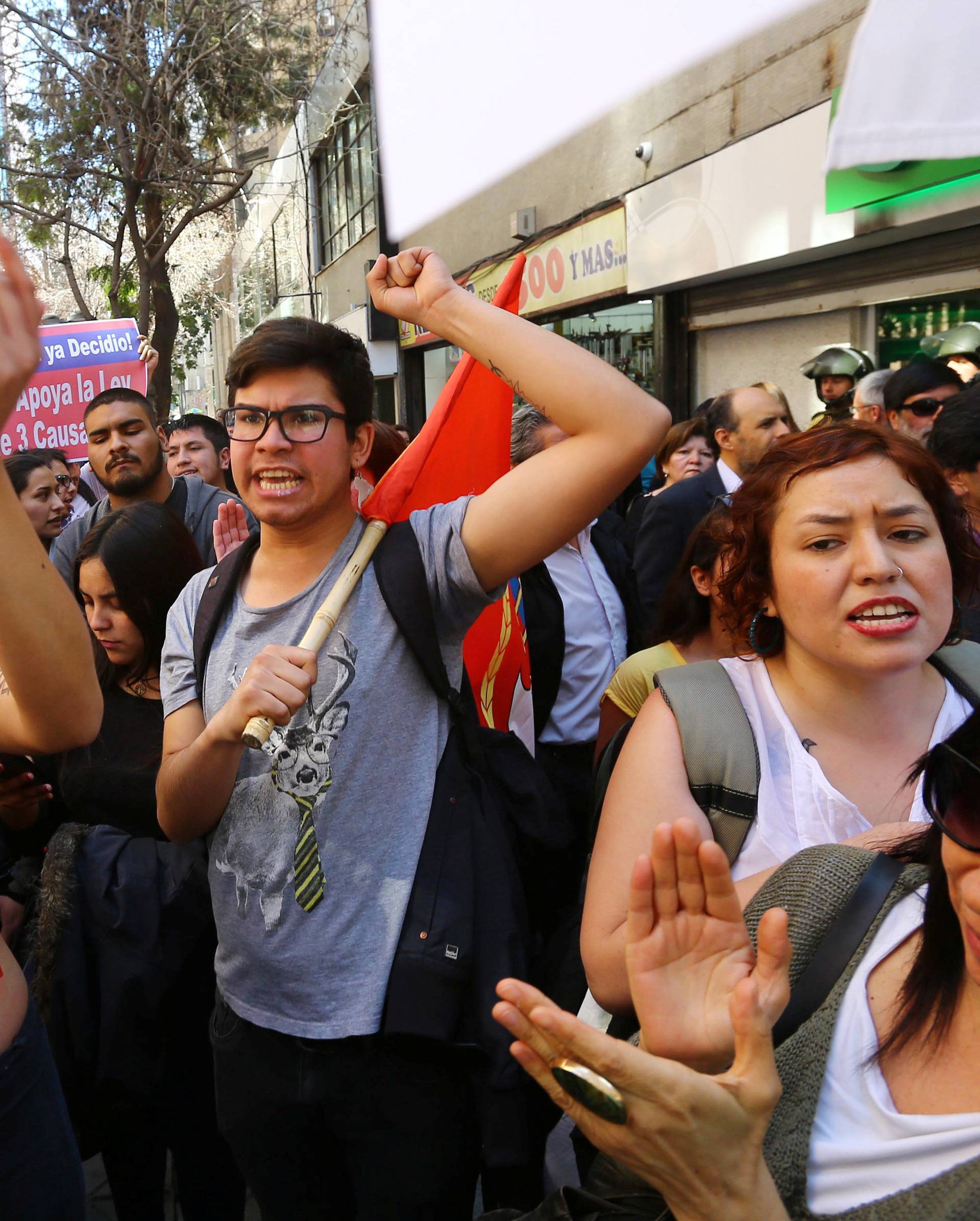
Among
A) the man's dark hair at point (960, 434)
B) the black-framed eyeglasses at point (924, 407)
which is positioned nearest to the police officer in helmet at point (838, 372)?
the black-framed eyeglasses at point (924, 407)

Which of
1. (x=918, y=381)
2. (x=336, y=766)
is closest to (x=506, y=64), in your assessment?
(x=918, y=381)

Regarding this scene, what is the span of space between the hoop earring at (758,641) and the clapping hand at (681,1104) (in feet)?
3.36

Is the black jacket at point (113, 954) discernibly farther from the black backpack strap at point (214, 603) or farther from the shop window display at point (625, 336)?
the shop window display at point (625, 336)

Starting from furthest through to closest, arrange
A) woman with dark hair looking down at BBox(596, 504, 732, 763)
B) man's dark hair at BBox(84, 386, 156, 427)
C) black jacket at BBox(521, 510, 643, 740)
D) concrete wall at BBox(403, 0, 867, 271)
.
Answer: concrete wall at BBox(403, 0, 867, 271) → man's dark hair at BBox(84, 386, 156, 427) → black jacket at BBox(521, 510, 643, 740) → woman with dark hair looking down at BBox(596, 504, 732, 763)

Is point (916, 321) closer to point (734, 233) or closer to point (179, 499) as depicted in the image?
point (734, 233)

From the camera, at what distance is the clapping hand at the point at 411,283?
200 cm

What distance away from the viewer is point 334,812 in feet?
6.04

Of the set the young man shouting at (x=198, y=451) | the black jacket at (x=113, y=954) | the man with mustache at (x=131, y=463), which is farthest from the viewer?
the young man shouting at (x=198, y=451)

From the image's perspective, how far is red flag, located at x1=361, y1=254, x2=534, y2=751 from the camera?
2326mm

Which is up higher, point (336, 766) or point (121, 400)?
point (121, 400)

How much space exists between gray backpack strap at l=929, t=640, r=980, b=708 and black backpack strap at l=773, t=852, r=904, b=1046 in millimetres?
666

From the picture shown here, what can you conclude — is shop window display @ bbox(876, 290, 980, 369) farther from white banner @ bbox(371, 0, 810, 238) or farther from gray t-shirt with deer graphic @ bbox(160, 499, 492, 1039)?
gray t-shirt with deer graphic @ bbox(160, 499, 492, 1039)

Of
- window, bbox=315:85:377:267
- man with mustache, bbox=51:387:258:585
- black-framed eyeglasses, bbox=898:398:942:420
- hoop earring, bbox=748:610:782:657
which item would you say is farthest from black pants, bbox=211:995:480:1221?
window, bbox=315:85:377:267

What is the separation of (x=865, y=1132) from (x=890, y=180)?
599 cm
